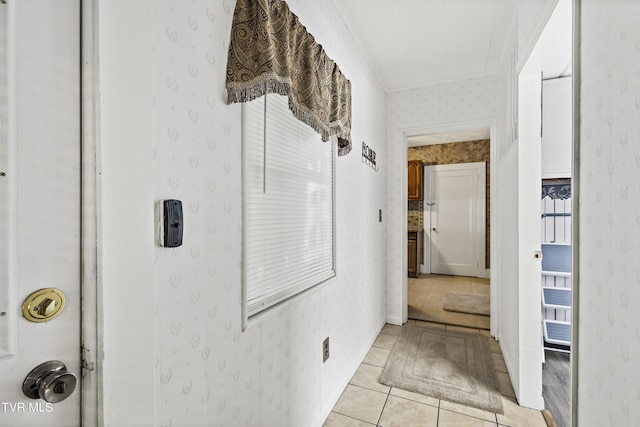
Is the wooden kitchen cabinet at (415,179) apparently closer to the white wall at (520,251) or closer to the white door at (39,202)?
the white wall at (520,251)

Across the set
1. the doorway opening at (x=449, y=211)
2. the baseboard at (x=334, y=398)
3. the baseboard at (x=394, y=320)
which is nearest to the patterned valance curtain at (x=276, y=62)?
the baseboard at (x=334, y=398)

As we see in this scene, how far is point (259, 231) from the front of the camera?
126cm

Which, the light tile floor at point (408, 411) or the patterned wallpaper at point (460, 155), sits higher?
the patterned wallpaper at point (460, 155)

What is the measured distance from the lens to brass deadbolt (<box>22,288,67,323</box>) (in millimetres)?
610

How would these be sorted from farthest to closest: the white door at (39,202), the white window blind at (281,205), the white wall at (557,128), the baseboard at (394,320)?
the baseboard at (394,320)
the white wall at (557,128)
the white window blind at (281,205)
the white door at (39,202)

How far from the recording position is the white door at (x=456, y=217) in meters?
5.41

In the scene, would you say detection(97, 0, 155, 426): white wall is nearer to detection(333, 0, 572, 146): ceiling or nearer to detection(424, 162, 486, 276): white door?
detection(333, 0, 572, 146): ceiling

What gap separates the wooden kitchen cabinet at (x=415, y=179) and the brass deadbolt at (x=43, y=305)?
18.6ft

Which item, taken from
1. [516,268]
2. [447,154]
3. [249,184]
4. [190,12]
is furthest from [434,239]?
[190,12]

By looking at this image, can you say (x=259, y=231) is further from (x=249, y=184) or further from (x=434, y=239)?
(x=434, y=239)

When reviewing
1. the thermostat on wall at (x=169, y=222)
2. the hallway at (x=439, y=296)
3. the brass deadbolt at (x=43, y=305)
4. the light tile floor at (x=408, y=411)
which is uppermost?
the thermostat on wall at (x=169, y=222)

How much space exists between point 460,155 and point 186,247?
5749 mm

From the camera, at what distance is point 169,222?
31.9 inches

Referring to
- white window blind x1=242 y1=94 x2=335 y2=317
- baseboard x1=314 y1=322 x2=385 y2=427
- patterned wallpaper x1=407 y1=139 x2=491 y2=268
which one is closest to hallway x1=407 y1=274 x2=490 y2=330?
patterned wallpaper x1=407 y1=139 x2=491 y2=268
